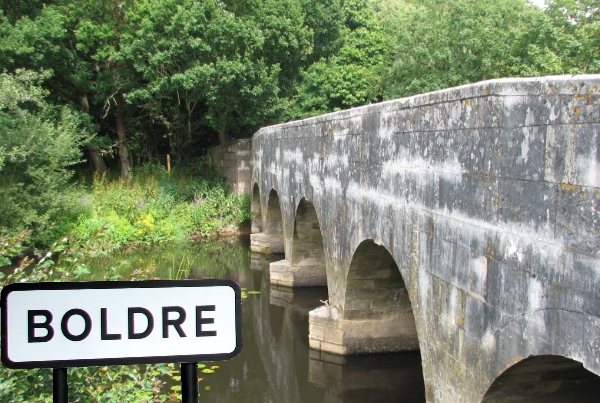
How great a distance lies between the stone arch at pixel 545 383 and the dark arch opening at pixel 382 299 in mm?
3479

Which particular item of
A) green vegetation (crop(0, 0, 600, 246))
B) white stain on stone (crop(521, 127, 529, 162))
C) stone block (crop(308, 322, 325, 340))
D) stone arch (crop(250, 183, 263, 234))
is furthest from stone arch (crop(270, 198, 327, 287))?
white stain on stone (crop(521, 127, 529, 162))

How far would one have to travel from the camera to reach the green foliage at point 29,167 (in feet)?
44.6

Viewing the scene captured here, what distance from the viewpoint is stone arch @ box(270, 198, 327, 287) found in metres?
12.5

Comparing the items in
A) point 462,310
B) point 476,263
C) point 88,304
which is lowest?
point 462,310

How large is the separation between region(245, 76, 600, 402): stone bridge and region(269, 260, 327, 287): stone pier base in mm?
5112

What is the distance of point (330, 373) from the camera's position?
335 inches

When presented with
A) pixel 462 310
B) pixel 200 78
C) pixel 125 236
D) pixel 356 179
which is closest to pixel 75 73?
pixel 200 78

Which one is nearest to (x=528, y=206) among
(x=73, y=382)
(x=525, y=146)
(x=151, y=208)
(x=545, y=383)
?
(x=525, y=146)

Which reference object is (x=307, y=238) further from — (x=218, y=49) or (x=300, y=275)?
(x=218, y=49)

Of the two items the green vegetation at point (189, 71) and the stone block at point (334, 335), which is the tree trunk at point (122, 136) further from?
the stone block at point (334, 335)

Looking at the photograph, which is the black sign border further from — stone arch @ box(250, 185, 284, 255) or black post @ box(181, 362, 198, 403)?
stone arch @ box(250, 185, 284, 255)

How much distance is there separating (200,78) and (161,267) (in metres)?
5.64

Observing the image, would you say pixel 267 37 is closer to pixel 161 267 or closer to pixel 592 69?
pixel 161 267

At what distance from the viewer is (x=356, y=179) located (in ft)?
23.7
